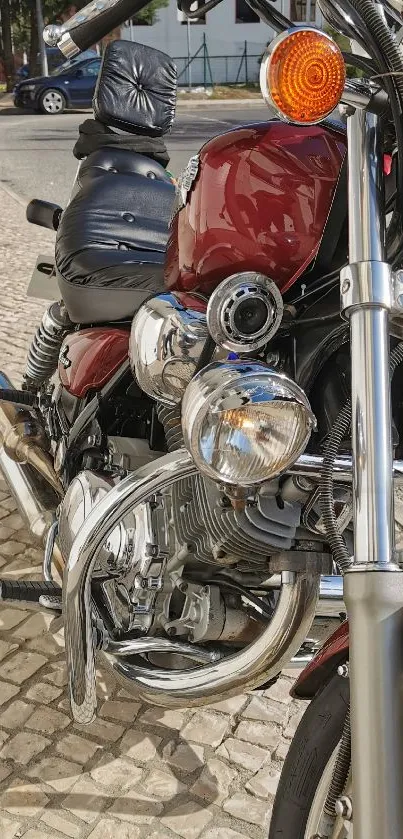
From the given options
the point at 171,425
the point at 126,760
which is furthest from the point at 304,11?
the point at 126,760

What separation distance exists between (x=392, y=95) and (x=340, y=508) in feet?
2.47

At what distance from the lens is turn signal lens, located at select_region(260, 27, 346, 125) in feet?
3.48

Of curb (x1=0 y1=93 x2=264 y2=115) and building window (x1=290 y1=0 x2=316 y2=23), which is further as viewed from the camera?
curb (x1=0 y1=93 x2=264 y2=115)

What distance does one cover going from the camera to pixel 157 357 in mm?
1499

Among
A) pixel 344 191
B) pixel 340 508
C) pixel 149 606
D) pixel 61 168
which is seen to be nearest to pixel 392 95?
pixel 344 191

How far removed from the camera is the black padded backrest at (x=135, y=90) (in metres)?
2.77

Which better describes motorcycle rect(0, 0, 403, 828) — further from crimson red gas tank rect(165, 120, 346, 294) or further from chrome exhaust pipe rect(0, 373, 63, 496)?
chrome exhaust pipe rect(0, 373, 63, 496)

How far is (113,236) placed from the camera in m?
2.48

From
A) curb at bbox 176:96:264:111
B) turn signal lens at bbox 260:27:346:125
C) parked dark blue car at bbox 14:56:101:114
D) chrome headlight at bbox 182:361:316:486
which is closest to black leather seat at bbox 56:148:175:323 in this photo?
chrome headlight at bbox 182:361:316:486

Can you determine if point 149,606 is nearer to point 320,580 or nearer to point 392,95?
point 320,580

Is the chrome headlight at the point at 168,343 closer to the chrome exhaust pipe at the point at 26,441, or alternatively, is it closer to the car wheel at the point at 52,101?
the chrome exhaust pipe at the point at 26,441

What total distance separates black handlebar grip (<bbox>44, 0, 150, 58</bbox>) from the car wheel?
18.0 m

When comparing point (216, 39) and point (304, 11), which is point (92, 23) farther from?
point (216, 39)

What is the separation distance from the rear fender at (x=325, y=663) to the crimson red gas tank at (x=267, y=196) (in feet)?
1.88
